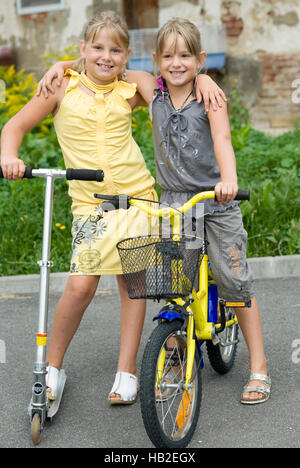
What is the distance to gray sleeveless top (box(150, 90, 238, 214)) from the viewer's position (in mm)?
3691

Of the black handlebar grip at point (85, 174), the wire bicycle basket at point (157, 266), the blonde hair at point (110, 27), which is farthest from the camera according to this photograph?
the blonde hair at point (110, 27)

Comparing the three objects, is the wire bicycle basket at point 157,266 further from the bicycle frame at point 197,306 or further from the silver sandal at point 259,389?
the silver sandal at point 259,389

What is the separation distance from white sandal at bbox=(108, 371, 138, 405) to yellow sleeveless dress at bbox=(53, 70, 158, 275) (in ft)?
1.84

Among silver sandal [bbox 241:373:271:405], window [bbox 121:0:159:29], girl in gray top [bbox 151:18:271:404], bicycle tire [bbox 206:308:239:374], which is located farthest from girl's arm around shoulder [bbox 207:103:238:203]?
window [bbox 121:0:159:29]

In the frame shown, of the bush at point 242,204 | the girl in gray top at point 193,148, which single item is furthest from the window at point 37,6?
the girl in gray top at point 193,148

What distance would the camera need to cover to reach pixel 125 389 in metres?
3.90

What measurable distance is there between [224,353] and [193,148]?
122 cm

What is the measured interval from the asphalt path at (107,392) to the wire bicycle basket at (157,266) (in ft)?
2.56

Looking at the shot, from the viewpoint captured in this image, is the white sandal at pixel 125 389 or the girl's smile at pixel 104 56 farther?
the white sandal at pixel 125 389

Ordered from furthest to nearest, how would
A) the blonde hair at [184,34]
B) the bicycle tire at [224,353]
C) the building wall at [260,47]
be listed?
the building wall at [260,47], the bicycle tire at [224,353], the blonde hair at [184,34]

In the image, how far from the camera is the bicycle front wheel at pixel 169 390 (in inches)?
125

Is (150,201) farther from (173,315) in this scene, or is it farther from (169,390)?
(169,390)

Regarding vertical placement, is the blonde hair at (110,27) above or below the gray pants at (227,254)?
above
